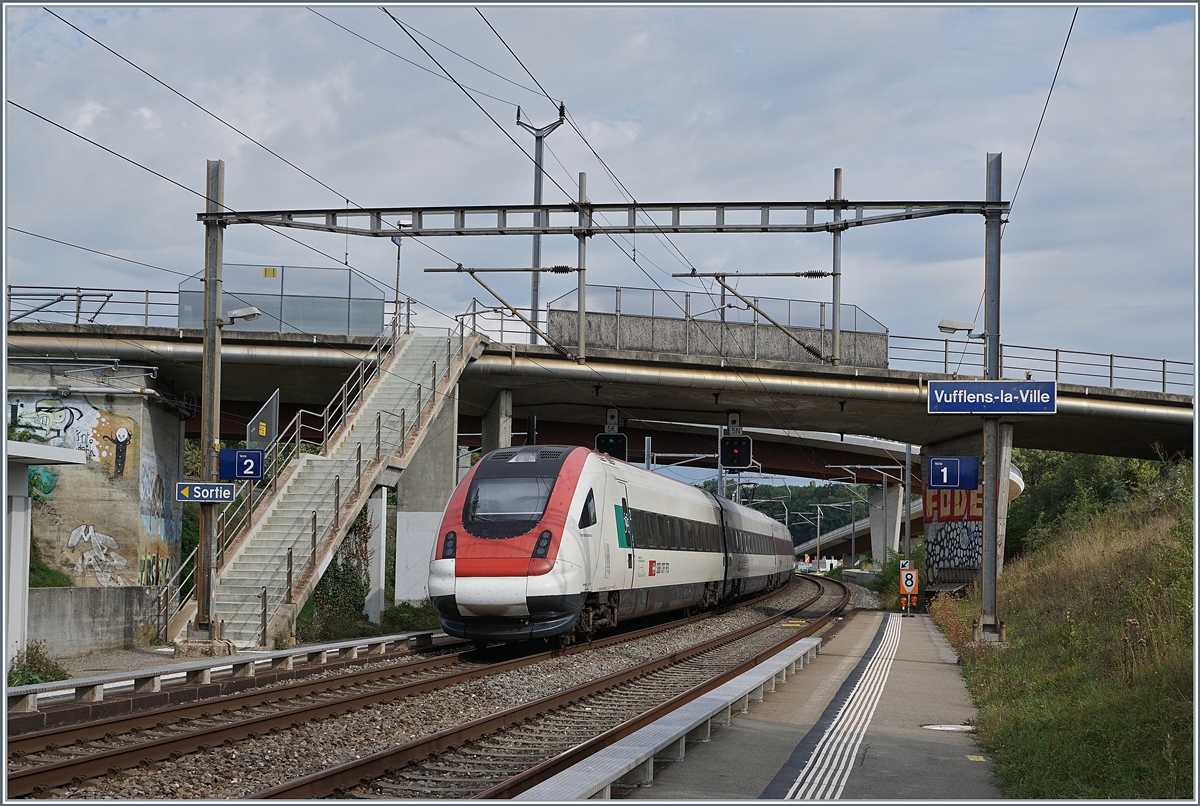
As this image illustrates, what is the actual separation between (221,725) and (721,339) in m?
21.9

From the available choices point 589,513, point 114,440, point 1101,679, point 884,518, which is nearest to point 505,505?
point 589,513

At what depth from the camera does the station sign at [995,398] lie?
15.9 meters

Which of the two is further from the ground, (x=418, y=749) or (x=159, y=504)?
(x=159, y=504)

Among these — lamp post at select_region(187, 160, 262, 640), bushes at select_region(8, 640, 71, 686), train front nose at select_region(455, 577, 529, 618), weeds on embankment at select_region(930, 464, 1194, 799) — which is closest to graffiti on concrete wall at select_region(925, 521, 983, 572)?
weeds on embankment at select_region(930, 464, 1194, 799)

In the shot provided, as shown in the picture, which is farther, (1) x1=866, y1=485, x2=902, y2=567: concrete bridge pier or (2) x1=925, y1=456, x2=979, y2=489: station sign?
(1) x1=866, y1=485, x2=902, y2=567: concrete bridge pier

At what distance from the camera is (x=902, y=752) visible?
9.46 m

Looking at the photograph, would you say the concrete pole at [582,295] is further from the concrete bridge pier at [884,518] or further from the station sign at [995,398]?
the concrete bridge pier at [884,518]

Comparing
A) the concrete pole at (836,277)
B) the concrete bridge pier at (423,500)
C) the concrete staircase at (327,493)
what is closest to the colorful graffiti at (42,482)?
the concrete staircase at (327,493)

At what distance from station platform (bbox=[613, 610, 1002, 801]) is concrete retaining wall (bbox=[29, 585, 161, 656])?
10.00 m

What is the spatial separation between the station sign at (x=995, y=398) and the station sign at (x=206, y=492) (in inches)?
423

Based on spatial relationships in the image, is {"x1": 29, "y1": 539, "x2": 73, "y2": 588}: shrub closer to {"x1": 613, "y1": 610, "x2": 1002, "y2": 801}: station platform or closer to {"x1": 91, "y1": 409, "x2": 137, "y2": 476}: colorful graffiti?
{"x1": 91, "y1": 409, "x2": 137, "y2": 476}: colorful graffiti

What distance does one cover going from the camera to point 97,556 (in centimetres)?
2458

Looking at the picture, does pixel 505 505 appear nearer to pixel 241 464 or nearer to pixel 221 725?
pixel 241 464

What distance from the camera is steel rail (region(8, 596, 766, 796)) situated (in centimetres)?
798
